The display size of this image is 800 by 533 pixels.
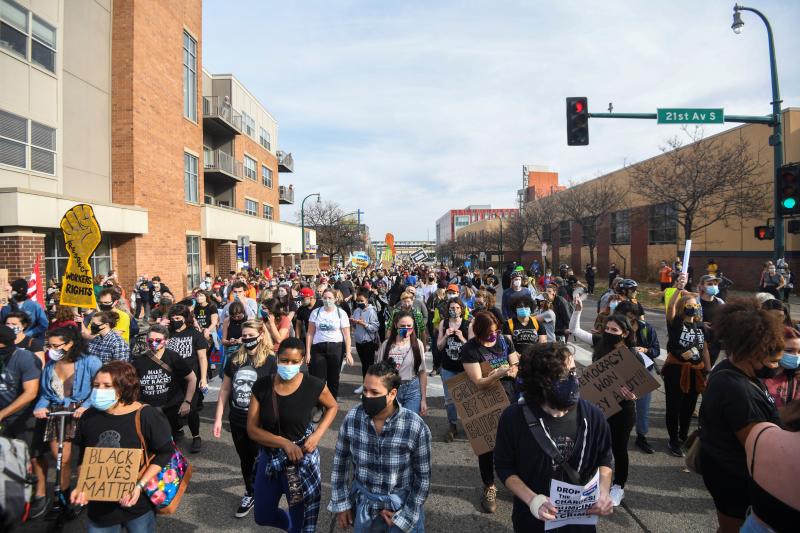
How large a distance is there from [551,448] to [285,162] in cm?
4786

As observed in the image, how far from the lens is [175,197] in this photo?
21453 mm

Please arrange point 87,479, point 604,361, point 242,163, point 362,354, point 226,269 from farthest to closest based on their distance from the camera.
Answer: point 242,163 < point 226,269 < point 362,354 < point 604,361 < point 87,479

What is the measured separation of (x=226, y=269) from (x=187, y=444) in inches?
967

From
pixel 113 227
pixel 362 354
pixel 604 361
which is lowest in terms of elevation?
pixel 362 354

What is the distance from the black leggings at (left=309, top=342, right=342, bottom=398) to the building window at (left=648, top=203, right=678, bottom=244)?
1213 inches

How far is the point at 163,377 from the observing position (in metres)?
4.94

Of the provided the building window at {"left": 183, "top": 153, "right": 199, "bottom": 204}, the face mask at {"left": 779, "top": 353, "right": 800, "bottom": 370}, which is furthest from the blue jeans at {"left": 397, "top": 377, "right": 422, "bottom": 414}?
the building window at {"left": 183, "top": 153, "right": 199, "bottom": 204}

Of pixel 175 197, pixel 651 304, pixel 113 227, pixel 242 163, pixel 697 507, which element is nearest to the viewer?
pixel 697 507

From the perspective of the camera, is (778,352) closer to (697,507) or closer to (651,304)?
(697,507)

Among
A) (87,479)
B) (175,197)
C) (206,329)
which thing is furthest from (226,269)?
(87,479)

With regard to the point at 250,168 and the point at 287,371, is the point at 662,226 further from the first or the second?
the point at 287,371

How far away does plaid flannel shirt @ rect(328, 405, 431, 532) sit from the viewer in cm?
284

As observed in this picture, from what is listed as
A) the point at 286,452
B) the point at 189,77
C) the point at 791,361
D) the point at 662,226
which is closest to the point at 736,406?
the point at 791,361

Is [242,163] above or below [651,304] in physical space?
above
